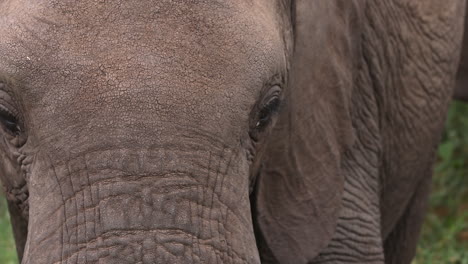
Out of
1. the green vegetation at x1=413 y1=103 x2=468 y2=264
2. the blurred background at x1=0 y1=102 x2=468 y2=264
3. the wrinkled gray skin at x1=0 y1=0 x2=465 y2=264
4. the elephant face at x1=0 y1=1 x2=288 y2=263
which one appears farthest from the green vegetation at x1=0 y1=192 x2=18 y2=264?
the elephant face at x1=0 y1=1 x2=288 y2=263

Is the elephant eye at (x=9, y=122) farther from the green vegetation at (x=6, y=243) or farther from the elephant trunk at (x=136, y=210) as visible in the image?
the green vegetation at (x=6, y=243)

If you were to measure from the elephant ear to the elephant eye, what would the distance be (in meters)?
0.61

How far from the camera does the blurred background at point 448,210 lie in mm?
5789

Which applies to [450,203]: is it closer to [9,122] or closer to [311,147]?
[311,147]

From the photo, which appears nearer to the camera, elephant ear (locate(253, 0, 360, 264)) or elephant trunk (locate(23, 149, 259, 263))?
elephant trunk (locate(23, 149, 259, 263))

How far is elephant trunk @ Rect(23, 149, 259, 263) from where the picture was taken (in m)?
2.98

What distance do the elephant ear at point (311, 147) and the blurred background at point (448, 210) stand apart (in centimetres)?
191

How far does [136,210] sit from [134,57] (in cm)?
28

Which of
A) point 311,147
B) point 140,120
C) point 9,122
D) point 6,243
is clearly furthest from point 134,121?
point 6,243

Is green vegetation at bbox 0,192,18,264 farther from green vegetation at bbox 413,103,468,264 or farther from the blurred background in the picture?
green vegetation at bbox 413,103,468,264

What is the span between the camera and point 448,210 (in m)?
6.50

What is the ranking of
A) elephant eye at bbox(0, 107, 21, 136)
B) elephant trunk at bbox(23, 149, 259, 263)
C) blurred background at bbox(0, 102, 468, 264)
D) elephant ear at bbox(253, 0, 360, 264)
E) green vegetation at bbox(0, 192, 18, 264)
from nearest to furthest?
elephant trunk at bbox(23, 149, 259, 263) < elephant eye at bbox(0, 107, 21, 136) < elephant ear at bbox(253, 0, 360, 264) < green vegetation at bbox(0, 192, 18, 264) < blurred background at bbox(0, 102, 468, 264)

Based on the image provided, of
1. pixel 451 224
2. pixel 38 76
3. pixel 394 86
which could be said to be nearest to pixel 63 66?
pixel 38 76

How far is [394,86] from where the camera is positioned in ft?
13.8
